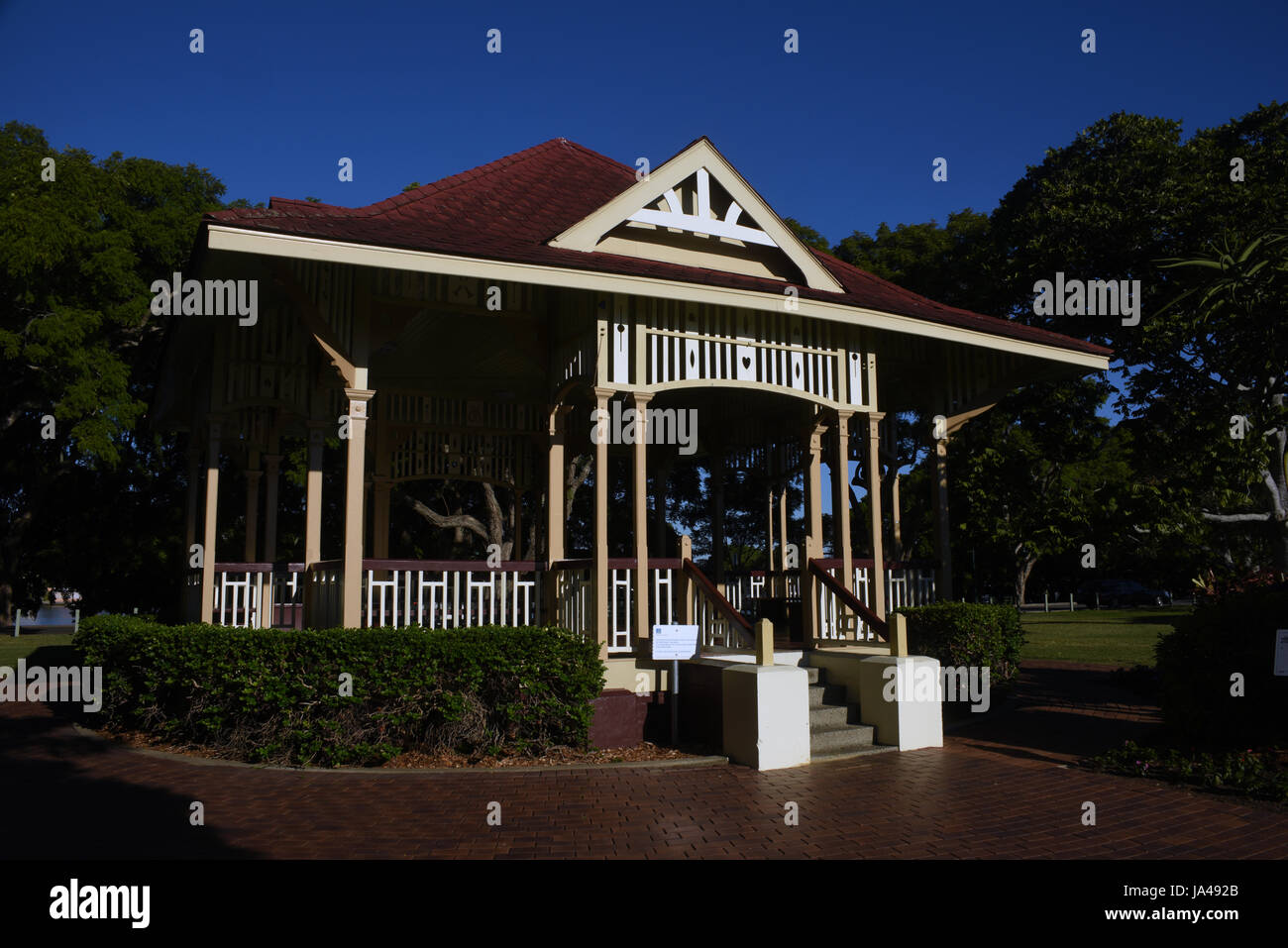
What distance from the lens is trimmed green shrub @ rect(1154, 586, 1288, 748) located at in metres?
7.81

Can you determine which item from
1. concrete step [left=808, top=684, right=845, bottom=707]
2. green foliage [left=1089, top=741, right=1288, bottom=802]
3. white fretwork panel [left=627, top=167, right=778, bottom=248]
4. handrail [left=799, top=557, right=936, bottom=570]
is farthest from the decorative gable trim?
green foliage [left=1089, top=741, right=1288, bottom=802]

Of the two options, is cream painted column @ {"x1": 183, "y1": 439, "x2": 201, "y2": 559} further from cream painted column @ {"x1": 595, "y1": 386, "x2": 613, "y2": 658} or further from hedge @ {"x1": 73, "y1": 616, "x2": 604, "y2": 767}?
cream painted column @ {"x1": 595, "y1": 386, "x2": 613, "y2": 658}

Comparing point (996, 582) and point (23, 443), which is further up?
point (23, 443)

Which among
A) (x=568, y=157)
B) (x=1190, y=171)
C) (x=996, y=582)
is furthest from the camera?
(x=996, y=582)

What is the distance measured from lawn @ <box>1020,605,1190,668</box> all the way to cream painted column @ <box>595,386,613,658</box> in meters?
10.3

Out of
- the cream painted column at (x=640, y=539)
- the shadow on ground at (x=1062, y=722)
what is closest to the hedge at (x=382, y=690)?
the cream painted column at (x=640, y=539)

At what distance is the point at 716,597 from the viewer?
9.59 metres

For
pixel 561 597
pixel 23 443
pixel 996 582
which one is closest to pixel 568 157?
pixel 561 597

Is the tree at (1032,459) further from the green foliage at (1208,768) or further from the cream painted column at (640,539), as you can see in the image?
the cream painted column at (640,539)
